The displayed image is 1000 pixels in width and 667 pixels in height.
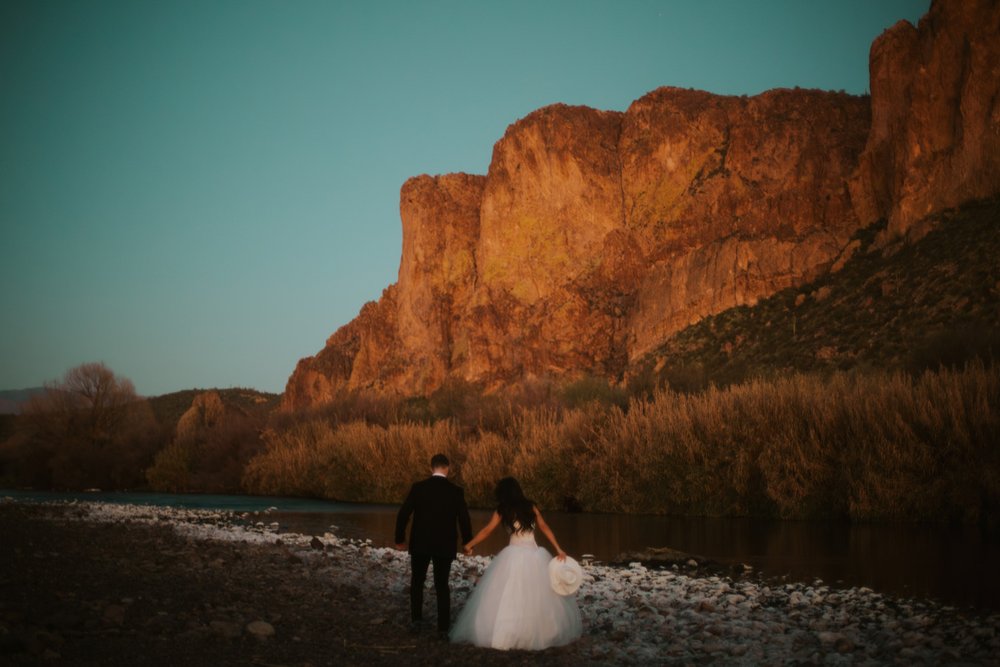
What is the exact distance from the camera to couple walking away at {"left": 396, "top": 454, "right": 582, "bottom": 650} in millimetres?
7371

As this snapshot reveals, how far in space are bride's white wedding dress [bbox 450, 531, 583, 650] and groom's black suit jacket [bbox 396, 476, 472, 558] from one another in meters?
0.66

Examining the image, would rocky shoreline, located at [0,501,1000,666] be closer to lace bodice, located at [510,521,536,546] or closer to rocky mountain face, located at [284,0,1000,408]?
lace bodice, located at [510,521,536,546]

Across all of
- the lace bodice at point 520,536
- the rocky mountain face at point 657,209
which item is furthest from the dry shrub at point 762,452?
the rocky mountain face at point 657,209

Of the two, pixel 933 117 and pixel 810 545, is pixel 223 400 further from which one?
pixel 810 545

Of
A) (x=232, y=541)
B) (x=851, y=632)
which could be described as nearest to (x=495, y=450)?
(x=232, y=541)

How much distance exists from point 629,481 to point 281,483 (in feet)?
61.1

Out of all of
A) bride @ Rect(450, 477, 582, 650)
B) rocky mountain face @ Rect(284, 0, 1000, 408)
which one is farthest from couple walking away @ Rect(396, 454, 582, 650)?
rocky mountain face @ Rect(284, 0, 1000, 408)

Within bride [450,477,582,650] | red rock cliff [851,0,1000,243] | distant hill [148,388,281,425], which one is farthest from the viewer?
distant hill [148,388,281,425]

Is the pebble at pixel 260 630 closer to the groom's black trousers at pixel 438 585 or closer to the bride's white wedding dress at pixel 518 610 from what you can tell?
the groom's black trousers at pixel 438 585

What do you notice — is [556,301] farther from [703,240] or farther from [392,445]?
[392,445]

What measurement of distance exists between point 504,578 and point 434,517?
102 centimetres

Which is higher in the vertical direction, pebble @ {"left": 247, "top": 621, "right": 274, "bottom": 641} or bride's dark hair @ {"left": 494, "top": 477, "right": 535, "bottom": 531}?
bride's dark hair @ {"left": 494, "top": 477, "right": 535, "bottom": 531}

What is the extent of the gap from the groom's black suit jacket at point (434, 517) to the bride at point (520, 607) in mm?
629

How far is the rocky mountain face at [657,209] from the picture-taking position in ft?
181
